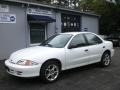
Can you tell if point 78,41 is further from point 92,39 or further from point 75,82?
point 75,82

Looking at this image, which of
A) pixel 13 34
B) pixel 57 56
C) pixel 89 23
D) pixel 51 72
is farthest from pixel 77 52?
pixel 89 23

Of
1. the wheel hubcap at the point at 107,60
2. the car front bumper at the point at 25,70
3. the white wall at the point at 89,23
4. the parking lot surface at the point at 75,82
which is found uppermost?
the white wall at the point at 89,23

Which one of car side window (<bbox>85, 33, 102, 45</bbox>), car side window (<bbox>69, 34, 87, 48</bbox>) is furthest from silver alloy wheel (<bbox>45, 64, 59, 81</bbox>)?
car side window (<bbox>85, 33, 102, 45</bbox>)

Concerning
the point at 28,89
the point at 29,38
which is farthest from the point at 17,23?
the point at 28,89

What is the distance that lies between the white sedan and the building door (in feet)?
15.5

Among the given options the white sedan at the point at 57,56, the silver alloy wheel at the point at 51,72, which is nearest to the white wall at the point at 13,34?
the white sedan at the point at 57,56

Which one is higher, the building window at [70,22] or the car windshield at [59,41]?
the building window at [70,22]

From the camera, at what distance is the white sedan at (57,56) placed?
5.50 m

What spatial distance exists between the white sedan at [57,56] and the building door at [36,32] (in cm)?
473

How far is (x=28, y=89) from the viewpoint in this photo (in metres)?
5.32

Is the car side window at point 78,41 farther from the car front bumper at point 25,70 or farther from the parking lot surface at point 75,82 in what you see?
the car front bumper at point 25,70

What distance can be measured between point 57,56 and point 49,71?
0.54 m

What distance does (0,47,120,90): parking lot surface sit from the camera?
17.9 feet

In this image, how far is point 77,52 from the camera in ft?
21.7
